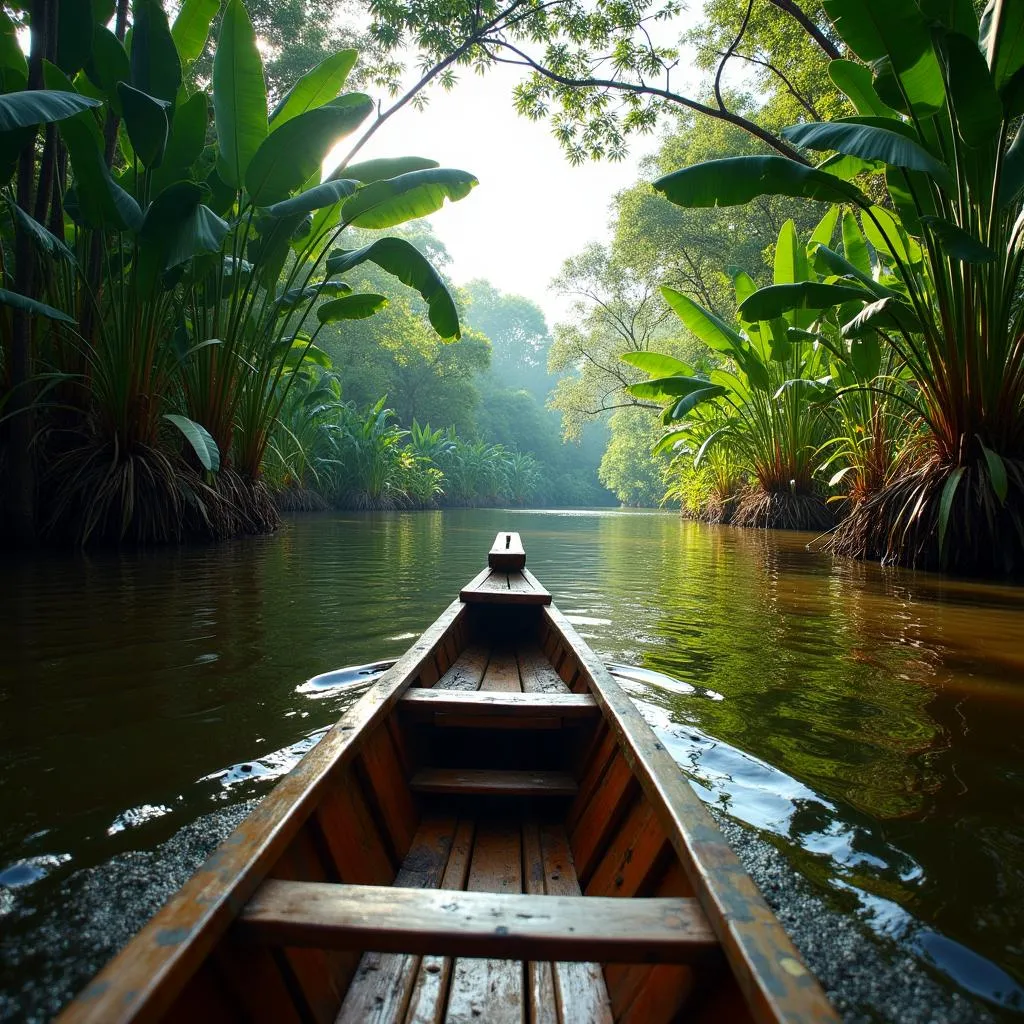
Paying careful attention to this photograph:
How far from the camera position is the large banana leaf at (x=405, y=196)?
6.70 meters

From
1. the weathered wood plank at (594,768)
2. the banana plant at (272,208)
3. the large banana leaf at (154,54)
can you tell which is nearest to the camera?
the weathered wood plank at (594,768)

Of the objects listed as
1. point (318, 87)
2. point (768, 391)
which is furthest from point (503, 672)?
point (768, 391)

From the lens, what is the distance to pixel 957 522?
5.36m

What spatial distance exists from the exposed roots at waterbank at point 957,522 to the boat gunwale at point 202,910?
5324 mm

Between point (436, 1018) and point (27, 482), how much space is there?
6.42m

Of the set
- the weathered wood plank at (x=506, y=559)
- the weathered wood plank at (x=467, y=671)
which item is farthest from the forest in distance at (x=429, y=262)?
the weathered wood plank at (x=467, y=671)

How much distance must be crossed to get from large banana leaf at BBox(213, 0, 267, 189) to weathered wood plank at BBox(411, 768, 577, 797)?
6.31 m

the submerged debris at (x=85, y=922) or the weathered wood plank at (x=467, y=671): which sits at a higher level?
the weathered wood plank at (x=467, y=671)

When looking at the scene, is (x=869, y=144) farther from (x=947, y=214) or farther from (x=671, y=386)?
(x=671, y=386)

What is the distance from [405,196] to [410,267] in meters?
0.74

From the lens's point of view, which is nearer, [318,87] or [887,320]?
[887,320]

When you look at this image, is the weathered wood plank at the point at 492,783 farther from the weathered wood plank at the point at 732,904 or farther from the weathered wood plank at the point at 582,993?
the weathered wood plank at the point at 582,993

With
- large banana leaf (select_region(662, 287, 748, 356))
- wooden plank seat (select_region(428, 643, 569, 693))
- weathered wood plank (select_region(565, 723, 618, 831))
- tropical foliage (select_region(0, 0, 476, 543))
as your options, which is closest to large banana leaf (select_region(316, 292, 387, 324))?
tropical foliage (select_region(0, 0, 476, 543))

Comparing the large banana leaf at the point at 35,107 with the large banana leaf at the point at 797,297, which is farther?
the large banana leaf at the point at 797,297
